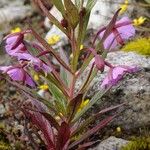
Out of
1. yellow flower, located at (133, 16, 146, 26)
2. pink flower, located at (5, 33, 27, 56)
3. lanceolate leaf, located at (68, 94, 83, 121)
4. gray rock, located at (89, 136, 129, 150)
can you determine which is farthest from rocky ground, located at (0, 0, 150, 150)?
yellow flower, located at (133, 16, 146, 26)

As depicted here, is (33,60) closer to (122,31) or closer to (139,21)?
(122,31)

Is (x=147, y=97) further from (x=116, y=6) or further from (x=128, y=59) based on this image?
(x=116, y=6)

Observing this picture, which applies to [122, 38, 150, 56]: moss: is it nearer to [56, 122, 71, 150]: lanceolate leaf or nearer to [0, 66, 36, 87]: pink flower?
[56, 122, 71, 150]: lanceolate leaf

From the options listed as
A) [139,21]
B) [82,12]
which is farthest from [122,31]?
[139,21]

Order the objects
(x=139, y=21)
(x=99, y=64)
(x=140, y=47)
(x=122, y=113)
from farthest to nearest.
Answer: (x=139, y=21), (x=140, y=47), (x=122, y=113), (x=99, y=64)

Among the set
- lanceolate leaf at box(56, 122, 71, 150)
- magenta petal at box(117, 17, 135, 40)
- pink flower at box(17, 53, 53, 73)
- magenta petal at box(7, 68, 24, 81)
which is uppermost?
pink flower at box(17, 53, 53, 73)

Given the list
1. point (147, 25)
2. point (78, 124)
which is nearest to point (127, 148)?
point (78, 124)
